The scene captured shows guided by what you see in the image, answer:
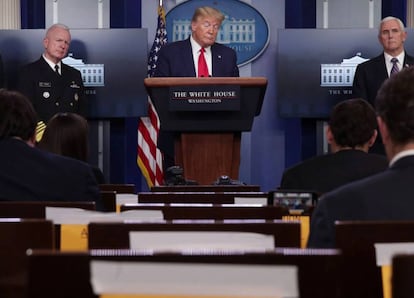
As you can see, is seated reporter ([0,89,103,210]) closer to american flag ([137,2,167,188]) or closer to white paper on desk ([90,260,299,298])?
white paper on desk ([90,260,299,298])

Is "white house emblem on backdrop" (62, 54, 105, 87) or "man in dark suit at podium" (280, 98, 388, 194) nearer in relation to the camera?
"man in dark suit at podium" (280, 98, 388, 194)

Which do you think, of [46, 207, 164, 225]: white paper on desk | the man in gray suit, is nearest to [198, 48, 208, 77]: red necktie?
[46, 207, 164, 225]: white paper on desk

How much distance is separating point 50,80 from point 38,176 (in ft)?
13.7

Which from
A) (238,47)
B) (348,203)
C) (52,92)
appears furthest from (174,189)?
(238,47)

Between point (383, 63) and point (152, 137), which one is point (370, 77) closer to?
point (383, 63)

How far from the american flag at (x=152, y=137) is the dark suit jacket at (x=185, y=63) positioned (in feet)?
3.53

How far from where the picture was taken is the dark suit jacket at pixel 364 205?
5.09 feet

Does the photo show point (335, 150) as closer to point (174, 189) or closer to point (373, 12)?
point (174, 189)

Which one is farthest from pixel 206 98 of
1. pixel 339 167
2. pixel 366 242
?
pixel 366 242

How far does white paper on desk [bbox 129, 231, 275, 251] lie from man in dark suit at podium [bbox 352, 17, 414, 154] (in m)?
5.02

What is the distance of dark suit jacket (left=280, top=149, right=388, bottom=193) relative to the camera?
286 cm

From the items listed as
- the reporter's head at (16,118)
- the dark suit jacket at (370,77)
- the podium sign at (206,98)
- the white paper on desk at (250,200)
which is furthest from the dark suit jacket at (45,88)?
the white paper on desk at (250,200)

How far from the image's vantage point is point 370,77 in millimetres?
6348

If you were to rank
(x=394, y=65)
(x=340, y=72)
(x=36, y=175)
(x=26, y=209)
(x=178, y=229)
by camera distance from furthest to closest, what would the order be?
(x=340, y=72) → (x=394, y=65) → (x=36, y=175) → (x=26, y=209) → (x=178, y=229)
